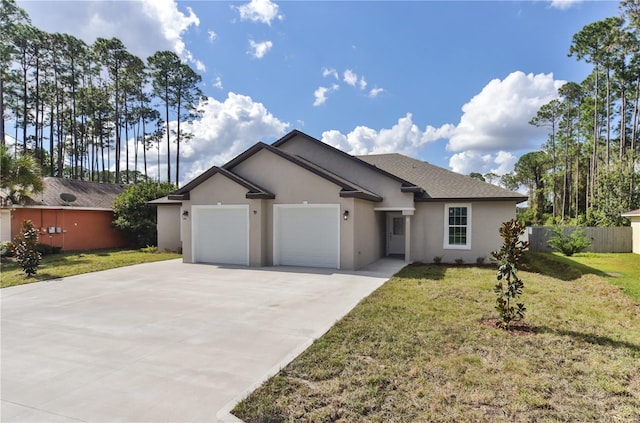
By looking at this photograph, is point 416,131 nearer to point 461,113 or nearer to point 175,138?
point 461,113

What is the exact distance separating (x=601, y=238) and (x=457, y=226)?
45.0 ft

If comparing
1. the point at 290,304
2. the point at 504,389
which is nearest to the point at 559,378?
the point at 504,389

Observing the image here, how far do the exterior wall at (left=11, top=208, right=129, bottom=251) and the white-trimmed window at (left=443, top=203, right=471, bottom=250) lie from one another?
21305 mm

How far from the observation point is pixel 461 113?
953 inches

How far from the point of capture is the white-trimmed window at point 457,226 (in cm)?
1484

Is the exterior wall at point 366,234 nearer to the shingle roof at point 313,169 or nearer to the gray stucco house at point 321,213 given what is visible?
the gray stucco house at point 321,213

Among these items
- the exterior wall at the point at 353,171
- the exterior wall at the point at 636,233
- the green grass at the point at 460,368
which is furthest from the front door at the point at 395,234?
the exterior wall at the point at 636,233

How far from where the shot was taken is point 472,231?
48.5 ft

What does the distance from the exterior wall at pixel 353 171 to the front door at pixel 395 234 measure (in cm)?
291

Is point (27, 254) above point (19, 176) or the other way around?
the other way around

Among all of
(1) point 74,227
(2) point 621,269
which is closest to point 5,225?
(1) point 74,227

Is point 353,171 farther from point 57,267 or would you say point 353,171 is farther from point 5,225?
point 5,225

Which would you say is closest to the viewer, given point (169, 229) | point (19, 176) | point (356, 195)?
point (356, 195)

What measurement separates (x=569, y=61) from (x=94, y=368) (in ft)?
134
